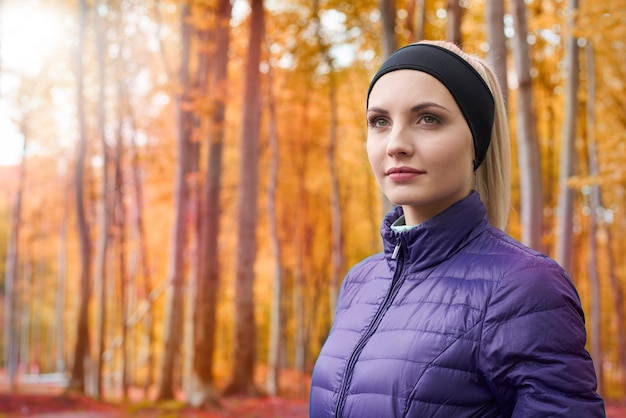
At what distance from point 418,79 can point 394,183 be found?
0.25 metres

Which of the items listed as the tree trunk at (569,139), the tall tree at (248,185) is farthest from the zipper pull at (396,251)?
the tall tree at (248,185)

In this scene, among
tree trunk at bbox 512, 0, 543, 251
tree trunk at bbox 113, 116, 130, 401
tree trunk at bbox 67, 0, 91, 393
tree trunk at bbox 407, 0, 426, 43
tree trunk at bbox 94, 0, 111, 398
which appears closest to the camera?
tree trunk at bbox 512, 0, 543, 251

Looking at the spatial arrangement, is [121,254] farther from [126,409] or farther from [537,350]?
[537,350]

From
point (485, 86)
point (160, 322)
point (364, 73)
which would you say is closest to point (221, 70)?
point (364, 73)

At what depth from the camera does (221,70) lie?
12.9 m

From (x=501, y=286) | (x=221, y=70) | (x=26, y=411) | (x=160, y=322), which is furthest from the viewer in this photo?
(x=160, y=322)

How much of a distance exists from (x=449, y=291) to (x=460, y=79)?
0.50 m

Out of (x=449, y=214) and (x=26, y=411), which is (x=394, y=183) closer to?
(x=449, y=214)

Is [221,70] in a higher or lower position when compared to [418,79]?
higher

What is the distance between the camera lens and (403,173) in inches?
63.8

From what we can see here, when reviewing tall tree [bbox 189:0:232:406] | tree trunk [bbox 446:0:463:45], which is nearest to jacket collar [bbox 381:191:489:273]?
tree trunk [bbox 446:0:463:45]

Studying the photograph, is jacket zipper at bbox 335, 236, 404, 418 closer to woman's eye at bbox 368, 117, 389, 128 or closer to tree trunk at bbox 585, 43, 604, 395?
woman's eye at bbox 368, 117, 389, 128

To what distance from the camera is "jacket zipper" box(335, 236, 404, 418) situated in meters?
1.65

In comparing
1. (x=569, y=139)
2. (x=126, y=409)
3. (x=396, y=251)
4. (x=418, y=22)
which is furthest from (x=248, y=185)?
(x=396, y=251)
